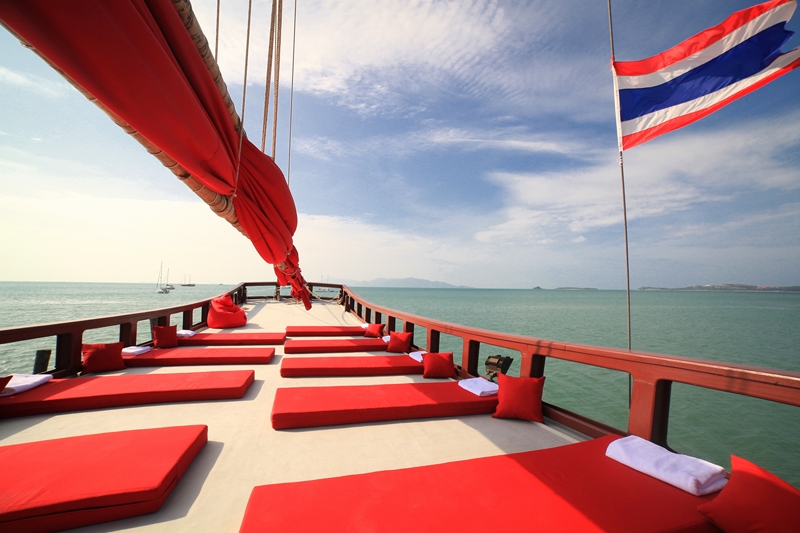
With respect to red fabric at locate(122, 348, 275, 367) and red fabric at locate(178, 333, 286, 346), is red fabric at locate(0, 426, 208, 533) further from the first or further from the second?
red fabric at locate(178, 333, 286, 346)

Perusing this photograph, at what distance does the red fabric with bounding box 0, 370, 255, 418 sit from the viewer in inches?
98.0

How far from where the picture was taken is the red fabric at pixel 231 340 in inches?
187

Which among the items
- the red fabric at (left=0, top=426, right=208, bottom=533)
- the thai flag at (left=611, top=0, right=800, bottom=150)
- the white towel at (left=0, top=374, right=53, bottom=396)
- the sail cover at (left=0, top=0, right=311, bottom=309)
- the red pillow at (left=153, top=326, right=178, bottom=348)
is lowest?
the red fabric at (left=0, top=426, right=208, bottom=533)

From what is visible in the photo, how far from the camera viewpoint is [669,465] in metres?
1.71

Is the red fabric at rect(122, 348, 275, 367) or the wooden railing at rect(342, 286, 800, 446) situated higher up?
the wooden railing at rect(342, 286, 800, 446)

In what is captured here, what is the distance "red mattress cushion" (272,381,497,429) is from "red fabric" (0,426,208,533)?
0.70 metres

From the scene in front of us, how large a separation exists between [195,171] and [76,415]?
2329mm

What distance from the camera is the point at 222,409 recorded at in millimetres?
2734

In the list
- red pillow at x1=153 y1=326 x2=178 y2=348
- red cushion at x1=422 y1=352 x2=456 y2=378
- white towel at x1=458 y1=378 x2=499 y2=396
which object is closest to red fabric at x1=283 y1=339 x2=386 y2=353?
red cushion at x1=422 y1=352 x2=456 y2=378

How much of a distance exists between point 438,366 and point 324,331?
2.80m

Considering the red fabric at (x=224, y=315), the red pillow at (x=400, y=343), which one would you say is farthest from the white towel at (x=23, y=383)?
the red pillow at (x=400, y=343)

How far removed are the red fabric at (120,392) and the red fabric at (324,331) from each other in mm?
2446

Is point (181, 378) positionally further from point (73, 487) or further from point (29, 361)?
point (29, 361)

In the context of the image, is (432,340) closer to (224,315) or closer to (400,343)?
(400,343)
